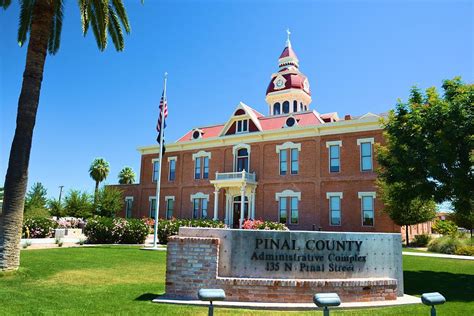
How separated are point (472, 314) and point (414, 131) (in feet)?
22.5

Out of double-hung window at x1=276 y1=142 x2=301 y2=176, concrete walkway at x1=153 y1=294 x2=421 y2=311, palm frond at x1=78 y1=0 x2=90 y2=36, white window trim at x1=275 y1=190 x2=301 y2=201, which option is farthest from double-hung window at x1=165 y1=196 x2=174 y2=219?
concrete walkway at x1=153 y1=294 x2=421 y2=311

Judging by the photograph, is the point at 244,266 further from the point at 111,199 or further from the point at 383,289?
the point at 111,199

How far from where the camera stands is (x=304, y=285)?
8195 millimetres

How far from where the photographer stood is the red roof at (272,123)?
33.0m

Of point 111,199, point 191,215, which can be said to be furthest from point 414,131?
point 111,199

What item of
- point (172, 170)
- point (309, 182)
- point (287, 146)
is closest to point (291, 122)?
point (287, 146)

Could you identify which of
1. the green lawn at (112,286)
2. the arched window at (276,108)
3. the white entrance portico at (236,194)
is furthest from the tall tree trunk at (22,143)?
the arched window at (276,108)

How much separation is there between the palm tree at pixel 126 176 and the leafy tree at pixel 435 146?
187 feet

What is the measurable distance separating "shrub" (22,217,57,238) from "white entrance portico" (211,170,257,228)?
43.4 ft

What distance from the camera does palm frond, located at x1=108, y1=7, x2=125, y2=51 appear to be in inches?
600

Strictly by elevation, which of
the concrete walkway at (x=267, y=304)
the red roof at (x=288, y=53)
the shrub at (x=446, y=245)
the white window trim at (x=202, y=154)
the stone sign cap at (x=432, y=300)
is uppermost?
the red roof at (x=288, y=53)

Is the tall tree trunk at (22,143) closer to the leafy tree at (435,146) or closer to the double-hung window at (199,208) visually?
the leafy tree at (435,146)

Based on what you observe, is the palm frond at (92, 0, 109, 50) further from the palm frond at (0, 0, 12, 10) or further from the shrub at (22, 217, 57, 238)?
the shrub at (22, 217, 57, 238)

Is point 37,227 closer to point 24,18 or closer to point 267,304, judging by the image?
point 24,18
